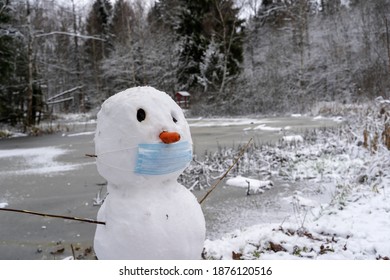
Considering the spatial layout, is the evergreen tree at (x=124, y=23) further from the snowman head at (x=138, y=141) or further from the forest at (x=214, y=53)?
the snowman head at (x=138, y=141)

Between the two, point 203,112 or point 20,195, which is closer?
point 20,195

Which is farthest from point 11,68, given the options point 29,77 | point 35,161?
point 35,161

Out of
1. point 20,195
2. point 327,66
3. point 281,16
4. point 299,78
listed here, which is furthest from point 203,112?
point 20,195

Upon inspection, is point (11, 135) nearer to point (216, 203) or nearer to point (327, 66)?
point (216, 203)

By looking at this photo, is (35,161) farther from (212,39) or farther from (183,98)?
(212,39)

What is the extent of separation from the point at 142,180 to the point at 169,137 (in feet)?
0.93

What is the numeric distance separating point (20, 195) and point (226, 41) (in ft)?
60.6

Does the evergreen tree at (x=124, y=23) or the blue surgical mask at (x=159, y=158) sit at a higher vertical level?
the evergreen tree at (x=124, y=23)

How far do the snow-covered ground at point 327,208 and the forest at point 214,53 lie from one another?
8564 mm

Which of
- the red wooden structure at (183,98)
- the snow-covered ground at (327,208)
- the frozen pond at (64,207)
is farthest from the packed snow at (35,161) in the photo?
the red wooden structure at (183,98)

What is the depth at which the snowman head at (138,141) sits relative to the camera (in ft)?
5.62

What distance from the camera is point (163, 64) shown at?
1027 inches

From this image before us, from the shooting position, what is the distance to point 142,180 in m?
1.75

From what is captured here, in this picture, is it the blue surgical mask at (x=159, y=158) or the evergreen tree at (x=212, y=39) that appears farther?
the evergreen tree at (x=212, y=39)
